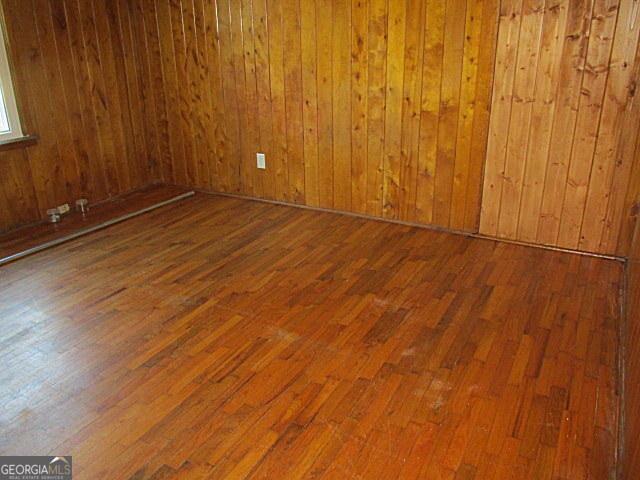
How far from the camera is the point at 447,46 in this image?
11.4 ft

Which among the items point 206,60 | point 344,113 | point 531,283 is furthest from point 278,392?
point 206,60

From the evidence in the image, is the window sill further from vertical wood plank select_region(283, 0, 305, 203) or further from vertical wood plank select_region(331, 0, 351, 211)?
vertical wood plank select_region(331, 0, 351, 211)

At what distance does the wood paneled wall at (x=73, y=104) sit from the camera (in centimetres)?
380

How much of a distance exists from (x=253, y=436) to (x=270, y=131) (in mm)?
2814

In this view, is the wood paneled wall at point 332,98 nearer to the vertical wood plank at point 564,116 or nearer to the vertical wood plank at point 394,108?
the vertical wood plank at point 394,108

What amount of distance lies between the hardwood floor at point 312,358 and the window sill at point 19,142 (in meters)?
0.80

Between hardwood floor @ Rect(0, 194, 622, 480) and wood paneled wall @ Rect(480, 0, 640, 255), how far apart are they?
0.21 m

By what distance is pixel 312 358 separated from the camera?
2.43m

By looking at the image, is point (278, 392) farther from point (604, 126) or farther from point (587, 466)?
point (604, 126)

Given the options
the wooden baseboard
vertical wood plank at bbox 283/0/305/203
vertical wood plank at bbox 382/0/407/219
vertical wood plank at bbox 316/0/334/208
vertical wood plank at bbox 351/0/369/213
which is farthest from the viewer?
vertical wood plank at bbox 283/0/305/203

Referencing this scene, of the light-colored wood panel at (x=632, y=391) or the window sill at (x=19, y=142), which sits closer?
the light-colored wood panel at (x=632, y=391)

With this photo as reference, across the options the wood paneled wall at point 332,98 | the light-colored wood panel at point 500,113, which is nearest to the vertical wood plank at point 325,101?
the wood paneled wall at point 332,98

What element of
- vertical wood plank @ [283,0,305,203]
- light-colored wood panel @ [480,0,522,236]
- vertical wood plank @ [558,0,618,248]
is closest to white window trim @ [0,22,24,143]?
vertical wood plank @ [283,0,305,203]

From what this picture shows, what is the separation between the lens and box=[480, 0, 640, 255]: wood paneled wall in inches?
121
